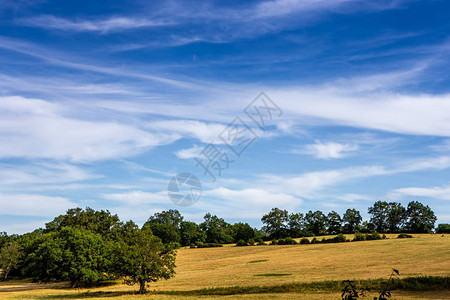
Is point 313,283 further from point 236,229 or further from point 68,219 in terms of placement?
point 236,229

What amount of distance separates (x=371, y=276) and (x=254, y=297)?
1561 cm

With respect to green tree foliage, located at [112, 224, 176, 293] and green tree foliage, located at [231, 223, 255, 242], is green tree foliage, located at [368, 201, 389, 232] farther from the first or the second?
green tree foliage, located at [112, 224, 176, 293]

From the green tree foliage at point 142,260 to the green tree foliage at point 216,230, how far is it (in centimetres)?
10831

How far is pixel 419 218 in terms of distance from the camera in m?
150

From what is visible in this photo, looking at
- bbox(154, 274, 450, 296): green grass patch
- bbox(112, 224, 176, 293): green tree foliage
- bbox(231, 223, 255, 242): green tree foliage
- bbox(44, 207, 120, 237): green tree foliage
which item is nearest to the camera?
bbox(154, 274, 450, 296): green grass patch

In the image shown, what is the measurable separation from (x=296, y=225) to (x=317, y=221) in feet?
31.9

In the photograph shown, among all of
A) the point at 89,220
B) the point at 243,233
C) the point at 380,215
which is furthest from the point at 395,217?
the point at 89,220

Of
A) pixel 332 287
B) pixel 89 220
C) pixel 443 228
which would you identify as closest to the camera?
pixel 332 287

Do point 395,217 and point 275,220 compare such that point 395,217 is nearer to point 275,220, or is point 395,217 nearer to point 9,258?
point 275,220

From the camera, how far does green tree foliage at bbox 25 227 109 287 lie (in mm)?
61844

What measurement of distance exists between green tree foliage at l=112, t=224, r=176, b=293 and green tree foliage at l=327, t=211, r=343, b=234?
11470cm

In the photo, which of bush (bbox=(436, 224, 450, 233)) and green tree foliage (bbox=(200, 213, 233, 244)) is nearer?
bush (bbox=(436, 224, 450, 233))

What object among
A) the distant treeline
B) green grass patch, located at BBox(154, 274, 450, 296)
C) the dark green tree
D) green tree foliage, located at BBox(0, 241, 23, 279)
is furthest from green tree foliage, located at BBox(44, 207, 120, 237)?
the dark green tree

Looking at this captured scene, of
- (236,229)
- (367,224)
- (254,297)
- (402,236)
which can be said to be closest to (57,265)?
(254,297)
